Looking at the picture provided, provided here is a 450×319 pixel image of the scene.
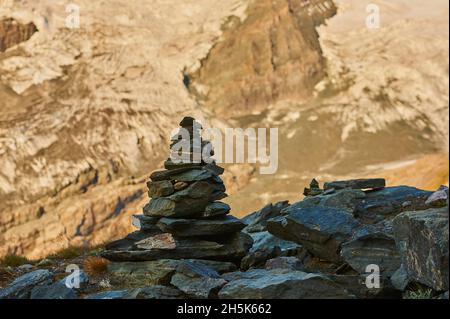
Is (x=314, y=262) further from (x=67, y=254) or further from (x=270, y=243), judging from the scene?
(x=67, y=254)

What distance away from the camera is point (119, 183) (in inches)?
6240

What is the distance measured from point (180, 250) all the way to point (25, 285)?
4.63m

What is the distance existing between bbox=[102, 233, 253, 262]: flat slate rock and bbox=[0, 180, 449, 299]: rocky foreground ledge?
0.05 m

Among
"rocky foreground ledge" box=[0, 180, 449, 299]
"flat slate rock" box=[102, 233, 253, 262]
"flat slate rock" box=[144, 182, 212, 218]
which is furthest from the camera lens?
"flat slate rock" box=[144, 182, 212, 218]

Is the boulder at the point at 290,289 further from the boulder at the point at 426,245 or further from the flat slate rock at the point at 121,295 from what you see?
the flat slate rock at the point at 121,295

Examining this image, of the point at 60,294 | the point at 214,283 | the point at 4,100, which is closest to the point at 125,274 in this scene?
the point at 60,294

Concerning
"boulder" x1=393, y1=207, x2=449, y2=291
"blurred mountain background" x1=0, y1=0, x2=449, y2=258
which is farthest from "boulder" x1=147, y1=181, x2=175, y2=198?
"blurred mountain background" x1=0, y1=0, x2=449, y2=258

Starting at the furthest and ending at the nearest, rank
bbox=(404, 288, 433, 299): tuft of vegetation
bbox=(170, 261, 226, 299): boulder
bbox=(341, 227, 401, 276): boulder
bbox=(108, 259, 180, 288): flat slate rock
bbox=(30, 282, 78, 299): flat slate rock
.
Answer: bbox=(108, 259, 180, 288): flat slate rock
bbox=(341, 227, 401, 276): boulder
bbox=(30, 282, 78, 299): flat slate rock
bbox=(170, 261, 226, 299): boulder
bbox=(404, 288, 433, 299): tuft of vegetation

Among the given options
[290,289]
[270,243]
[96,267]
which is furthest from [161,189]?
[290,289]

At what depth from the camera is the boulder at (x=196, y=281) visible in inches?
458

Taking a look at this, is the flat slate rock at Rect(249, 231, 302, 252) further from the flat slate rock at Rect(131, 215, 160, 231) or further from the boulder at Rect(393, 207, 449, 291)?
the boulder at Rect(393, 207, 449, 291)

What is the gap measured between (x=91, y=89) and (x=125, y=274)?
165 meters

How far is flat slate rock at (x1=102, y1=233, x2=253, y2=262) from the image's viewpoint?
16750 mm

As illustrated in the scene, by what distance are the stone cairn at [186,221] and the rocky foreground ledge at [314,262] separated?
68 mm
